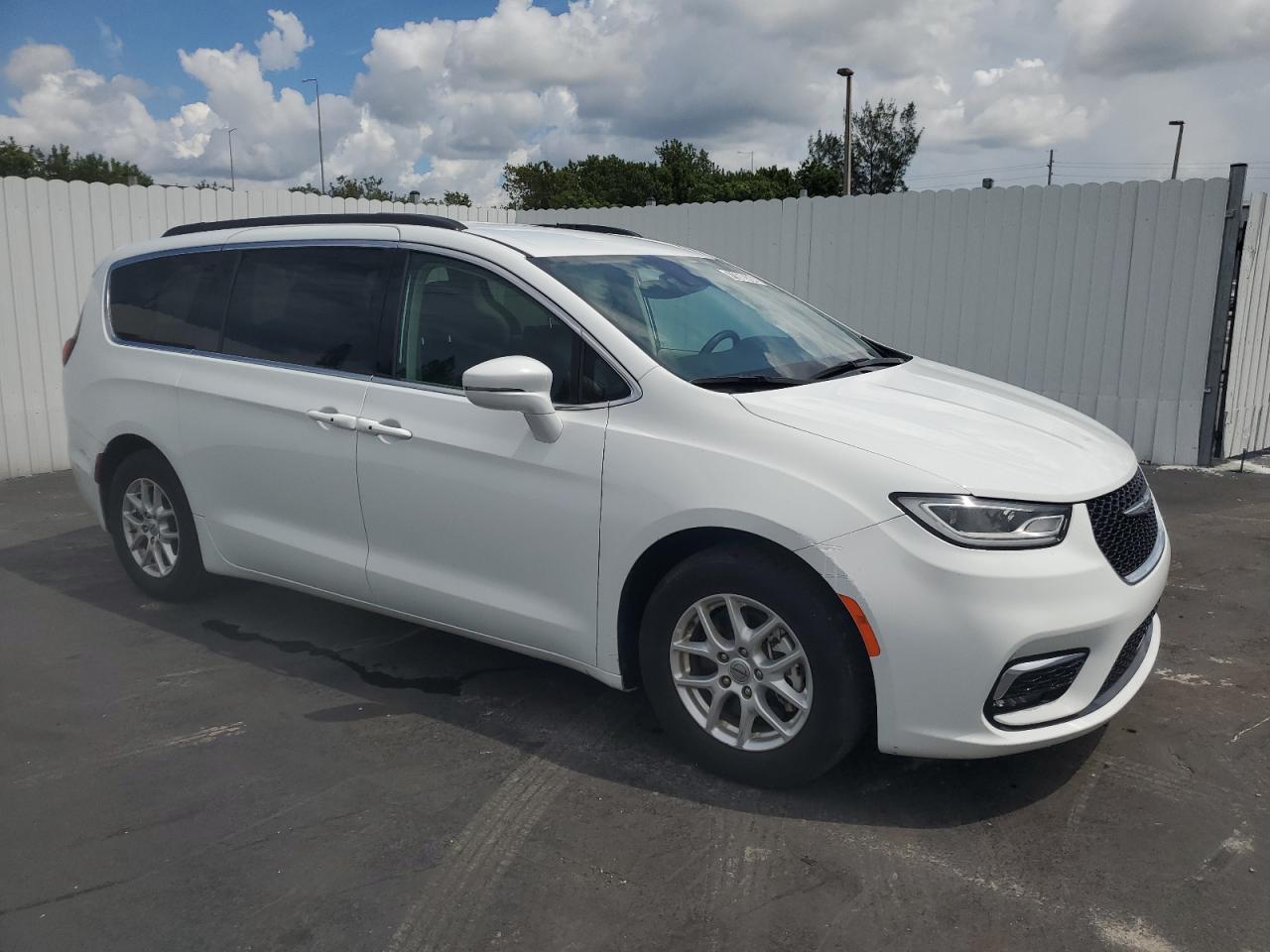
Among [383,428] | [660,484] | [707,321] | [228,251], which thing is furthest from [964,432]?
[228,251]

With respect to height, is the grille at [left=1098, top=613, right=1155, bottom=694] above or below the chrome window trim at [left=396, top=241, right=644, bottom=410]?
below

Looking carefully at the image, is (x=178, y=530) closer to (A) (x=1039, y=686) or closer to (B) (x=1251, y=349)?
(A) (x=1039, y=686)

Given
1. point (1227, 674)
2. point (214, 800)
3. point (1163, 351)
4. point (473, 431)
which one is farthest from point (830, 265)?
point (214, 800)

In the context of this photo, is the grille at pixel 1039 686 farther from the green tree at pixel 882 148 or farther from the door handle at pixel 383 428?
the green tree at pixel 882 148

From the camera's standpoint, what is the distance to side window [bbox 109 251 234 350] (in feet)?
15.3

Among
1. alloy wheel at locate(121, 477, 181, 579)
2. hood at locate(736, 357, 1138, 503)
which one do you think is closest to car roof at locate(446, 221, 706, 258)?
hood at locate(736, 357, 1138, 503)

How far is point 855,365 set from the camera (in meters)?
3.96

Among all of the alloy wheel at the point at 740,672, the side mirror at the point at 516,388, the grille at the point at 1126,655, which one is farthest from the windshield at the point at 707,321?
the grille at the point at 1126,655

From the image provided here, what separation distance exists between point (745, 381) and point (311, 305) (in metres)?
1.97

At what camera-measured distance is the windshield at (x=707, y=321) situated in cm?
352

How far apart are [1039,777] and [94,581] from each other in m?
4.90

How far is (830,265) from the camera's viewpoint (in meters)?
10.4

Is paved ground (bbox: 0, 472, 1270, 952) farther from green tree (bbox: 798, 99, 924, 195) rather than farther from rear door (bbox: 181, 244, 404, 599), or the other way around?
green tree (bbox: 798, 99, 924, 195)

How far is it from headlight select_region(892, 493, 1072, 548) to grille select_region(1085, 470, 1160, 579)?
28 cm
